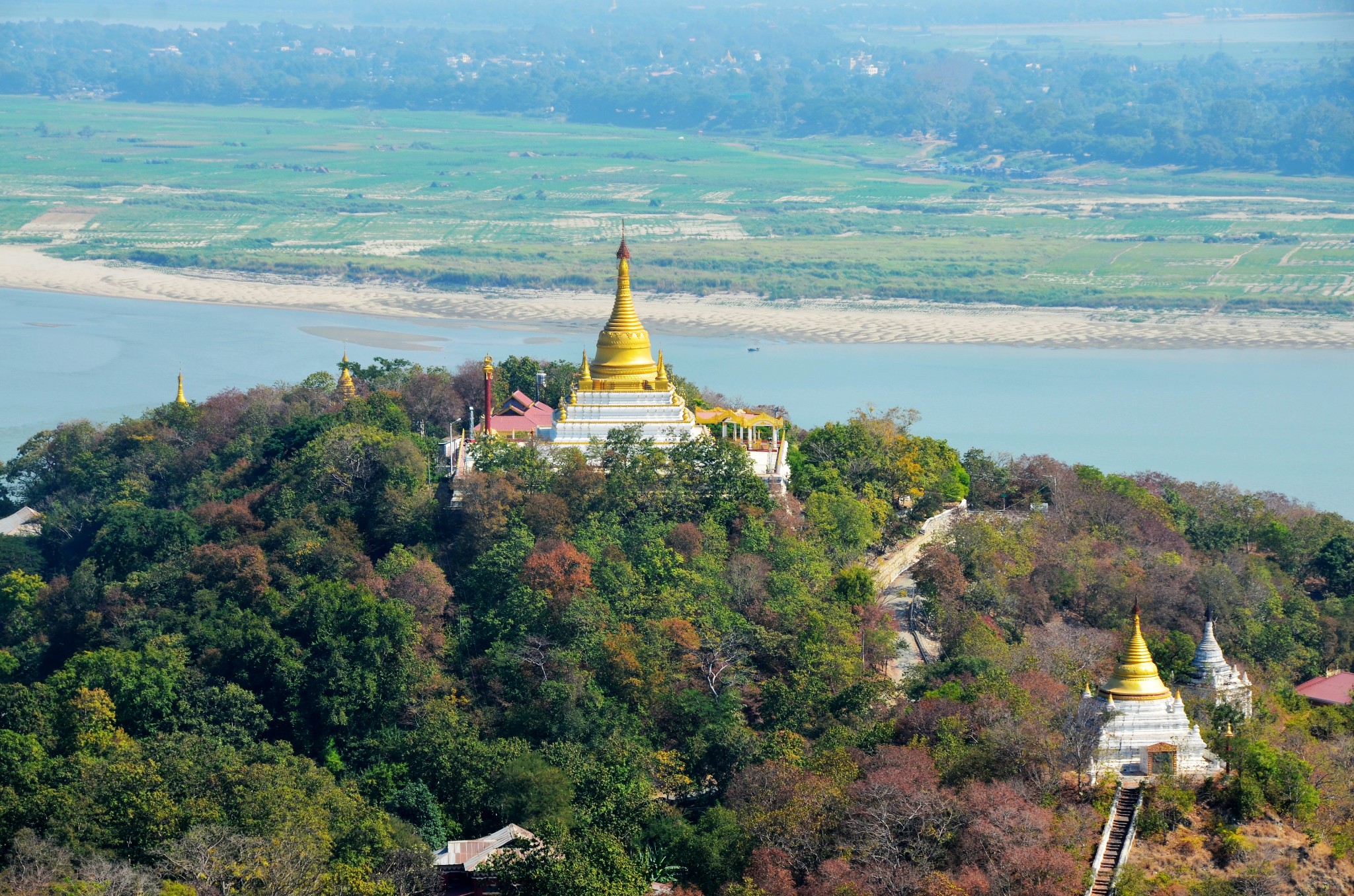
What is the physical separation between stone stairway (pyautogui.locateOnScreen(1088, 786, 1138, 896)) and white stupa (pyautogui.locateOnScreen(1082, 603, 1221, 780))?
440mm

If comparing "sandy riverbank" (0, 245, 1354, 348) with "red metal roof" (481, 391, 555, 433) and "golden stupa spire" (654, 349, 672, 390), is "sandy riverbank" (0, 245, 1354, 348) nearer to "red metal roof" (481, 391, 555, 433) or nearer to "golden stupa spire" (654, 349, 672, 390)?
"red metal roof" (481, 391, 555, 433)

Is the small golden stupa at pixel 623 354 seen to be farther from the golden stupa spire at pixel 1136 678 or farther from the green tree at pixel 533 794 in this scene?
the golden stupa spire at pixel 1136 678

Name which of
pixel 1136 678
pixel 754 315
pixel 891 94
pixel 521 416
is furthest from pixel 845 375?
pixel 891 94

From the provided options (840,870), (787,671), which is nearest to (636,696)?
(787,671)

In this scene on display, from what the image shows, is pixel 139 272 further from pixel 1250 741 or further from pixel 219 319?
pixel 1250 741

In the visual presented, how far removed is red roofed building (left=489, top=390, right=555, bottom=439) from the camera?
124 feet

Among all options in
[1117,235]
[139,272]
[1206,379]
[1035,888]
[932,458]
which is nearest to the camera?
[1035,888]

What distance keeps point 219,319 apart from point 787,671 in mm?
47411

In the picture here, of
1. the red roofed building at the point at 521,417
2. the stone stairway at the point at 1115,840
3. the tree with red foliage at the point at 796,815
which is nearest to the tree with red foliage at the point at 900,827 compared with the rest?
Answer: the tree with red foliage at the point at 796,815

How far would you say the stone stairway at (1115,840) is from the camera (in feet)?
80.2

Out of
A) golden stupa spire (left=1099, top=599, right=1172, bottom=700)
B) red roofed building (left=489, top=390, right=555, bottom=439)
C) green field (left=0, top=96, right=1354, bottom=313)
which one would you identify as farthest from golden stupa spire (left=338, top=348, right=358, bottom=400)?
green field (left=0, top=96, right=1354, bottom=313)

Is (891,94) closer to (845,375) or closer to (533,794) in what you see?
(845,375)

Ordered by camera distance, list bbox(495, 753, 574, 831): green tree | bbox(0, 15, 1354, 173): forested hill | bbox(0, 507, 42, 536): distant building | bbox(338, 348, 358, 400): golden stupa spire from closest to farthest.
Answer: bbox(495, 753, 574, 831): green tree → bbox(0, 507, 42, 536): distant building → bbox(338, 348, 358, 400): golden stupa spire → bbox(0, 15, 1354, 173): forested hill

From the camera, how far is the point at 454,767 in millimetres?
28766
